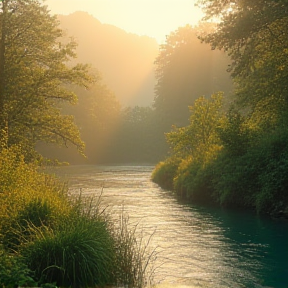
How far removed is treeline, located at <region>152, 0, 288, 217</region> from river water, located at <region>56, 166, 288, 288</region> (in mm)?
1448

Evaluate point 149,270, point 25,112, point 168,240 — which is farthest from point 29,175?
point 25,112

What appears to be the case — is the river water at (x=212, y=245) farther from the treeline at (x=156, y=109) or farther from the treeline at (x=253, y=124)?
the treeline at (x=156, y=109)

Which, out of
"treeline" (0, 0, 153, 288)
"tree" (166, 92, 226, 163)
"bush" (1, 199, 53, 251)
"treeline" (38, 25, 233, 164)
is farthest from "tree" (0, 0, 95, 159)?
"treeline" (38, 25, 233, 164)

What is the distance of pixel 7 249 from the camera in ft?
34.7

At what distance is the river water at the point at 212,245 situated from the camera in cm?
1152

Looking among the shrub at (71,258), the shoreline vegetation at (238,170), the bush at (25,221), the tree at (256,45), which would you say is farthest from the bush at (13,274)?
the tree at (256,45)

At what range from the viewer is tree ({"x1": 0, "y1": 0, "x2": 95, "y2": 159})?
83.0 feet

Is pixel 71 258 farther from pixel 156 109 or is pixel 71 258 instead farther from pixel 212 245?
pixel 156 109

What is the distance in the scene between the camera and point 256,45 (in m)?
25.3

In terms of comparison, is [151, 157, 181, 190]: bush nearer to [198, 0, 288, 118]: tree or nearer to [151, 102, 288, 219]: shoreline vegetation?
[151, 102, 288, 219]: shoreline vegetation

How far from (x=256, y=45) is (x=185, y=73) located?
2159 inches

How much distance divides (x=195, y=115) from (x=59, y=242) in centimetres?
2613

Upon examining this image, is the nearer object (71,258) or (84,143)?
(71,258)

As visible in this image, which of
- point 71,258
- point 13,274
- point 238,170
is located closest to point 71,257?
point 71,258
